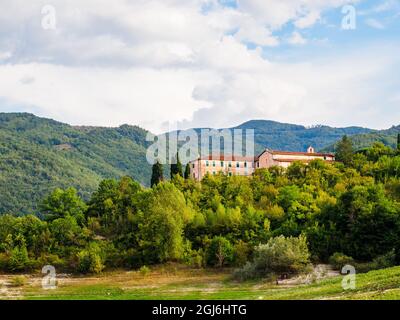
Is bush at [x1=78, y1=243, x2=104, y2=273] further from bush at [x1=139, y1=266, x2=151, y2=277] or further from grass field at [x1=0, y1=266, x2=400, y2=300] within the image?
bush at [x1=139, y1=266, x2=151, y2=277]

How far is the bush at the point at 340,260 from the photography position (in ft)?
142

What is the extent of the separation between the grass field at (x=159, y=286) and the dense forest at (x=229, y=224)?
2.37m

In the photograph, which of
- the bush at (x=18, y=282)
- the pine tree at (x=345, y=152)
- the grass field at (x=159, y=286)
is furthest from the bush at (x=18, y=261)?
the pine tree at (x=345, y=152)

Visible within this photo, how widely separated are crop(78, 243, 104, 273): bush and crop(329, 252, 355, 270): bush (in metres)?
20.7

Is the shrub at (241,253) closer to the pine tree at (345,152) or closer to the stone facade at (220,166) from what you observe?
the pine tree at (345,152)

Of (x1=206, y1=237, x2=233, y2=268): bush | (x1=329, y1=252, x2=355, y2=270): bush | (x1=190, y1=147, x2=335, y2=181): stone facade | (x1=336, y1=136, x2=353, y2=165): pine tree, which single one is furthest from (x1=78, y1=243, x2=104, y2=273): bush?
Answer: (x1=336, y1=136, x2=353, y2=165): pine tree

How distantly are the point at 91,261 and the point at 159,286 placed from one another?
11.0 meters

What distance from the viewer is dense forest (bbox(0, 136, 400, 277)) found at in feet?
148

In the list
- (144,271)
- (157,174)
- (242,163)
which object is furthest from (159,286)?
(242,163)
